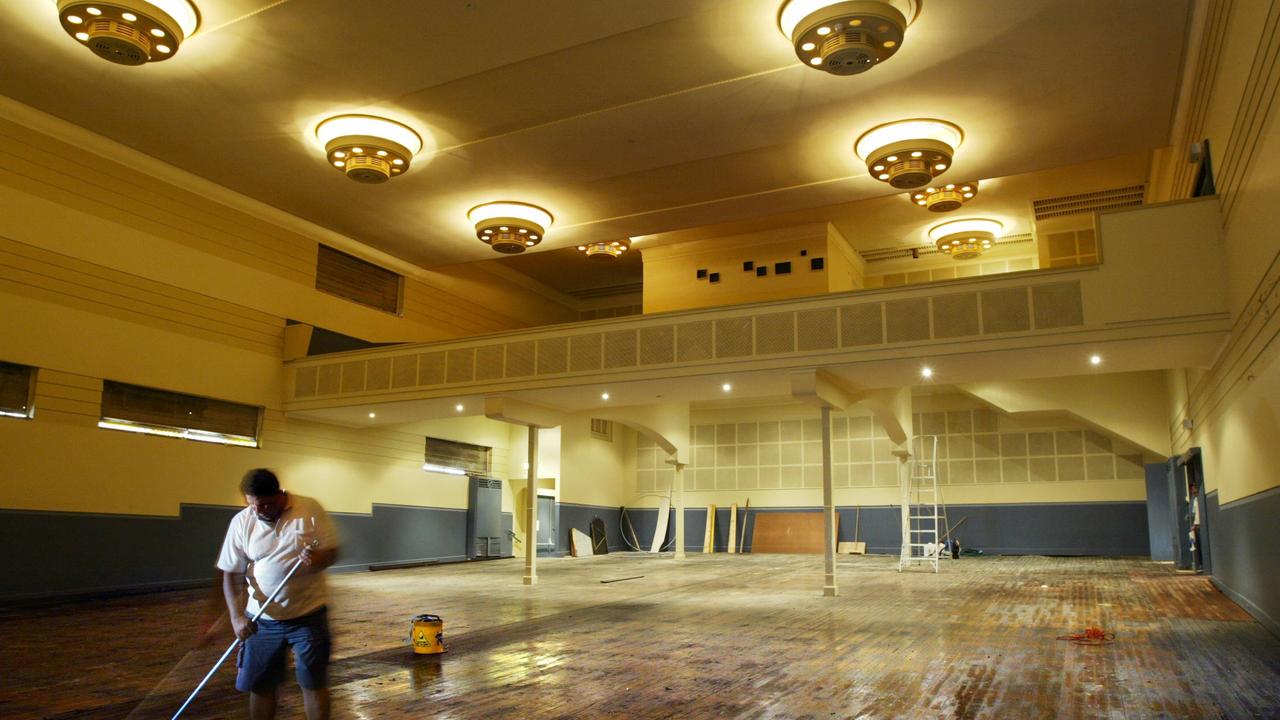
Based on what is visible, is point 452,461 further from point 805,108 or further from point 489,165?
point 805,108

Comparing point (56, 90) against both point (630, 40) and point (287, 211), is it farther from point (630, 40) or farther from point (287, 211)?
point (630, 40)

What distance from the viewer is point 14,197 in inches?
433

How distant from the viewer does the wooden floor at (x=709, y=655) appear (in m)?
5.06

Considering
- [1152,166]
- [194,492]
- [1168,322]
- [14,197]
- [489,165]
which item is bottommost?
[194,492]

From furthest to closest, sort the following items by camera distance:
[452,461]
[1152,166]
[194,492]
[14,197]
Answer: [452,461] → [1152,166] → [194,492] → [14,197]

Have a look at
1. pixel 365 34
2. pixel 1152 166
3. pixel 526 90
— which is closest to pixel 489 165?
pixel 526 90

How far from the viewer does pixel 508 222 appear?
13250mm

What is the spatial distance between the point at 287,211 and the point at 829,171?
28.8 feet

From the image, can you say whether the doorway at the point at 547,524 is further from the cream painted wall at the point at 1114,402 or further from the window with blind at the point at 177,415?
the cream painted wall at the point at 1114,402

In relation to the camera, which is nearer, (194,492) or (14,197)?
(14,197)

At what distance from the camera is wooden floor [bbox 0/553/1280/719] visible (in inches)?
199

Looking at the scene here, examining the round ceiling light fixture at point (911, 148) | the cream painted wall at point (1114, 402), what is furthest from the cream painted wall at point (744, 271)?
the round ceiling light fixture at point (911, 148)

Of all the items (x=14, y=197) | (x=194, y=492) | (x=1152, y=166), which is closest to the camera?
(x=14, y=197)

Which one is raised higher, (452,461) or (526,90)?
(526,90)
